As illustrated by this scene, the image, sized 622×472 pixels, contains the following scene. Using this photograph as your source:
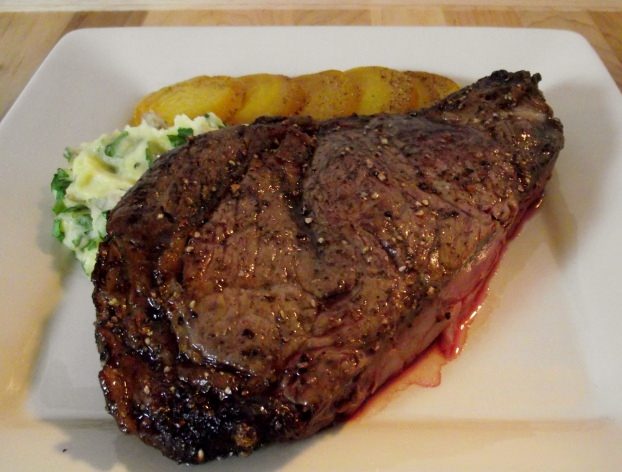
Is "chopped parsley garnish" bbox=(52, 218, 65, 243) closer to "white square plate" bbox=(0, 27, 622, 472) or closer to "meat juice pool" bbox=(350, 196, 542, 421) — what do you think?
"white square plate" bbox=(0, 27, 622, 472)

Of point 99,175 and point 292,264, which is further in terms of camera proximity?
point 99,175

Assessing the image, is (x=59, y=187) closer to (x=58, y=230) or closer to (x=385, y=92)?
(x=58, y=230)

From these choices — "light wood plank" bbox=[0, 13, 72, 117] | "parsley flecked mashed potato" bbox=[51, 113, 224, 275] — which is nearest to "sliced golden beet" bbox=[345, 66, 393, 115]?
"parsley flecked mashed potato" bbox=[51, 113, 224, 275]

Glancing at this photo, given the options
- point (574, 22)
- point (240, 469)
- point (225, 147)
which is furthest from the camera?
point (574, 22)

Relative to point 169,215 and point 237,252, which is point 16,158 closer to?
point 169,215

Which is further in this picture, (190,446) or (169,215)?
(169,215)

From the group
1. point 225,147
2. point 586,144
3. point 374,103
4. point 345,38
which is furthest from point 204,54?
point 586,144

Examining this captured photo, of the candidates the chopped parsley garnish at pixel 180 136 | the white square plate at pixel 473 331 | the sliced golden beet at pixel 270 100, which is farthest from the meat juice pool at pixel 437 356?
the chopped parsley garnish at pixel 180 136

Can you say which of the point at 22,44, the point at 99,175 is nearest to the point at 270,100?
the point at 99,175

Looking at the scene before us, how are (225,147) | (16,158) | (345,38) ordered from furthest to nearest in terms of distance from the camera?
(345,38) < (16,158) < (225,147)
